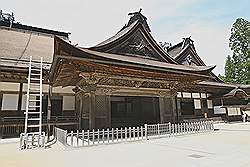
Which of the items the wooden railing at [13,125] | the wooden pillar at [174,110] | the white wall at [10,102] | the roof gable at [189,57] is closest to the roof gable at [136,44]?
the wooden pillar at [174,110]

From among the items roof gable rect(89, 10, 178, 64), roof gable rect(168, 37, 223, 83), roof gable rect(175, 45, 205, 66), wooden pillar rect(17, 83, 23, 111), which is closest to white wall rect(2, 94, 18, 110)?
wooden pillar rect(17, 83, 23, 111)

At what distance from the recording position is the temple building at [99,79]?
11297 millimetres

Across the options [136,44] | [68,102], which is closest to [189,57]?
[136,44]

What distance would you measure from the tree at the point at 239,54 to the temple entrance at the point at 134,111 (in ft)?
98.1

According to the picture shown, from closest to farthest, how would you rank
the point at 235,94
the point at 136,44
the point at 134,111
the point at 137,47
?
the point at 137,47 < the point at 136,44 < the point at 134,111 < the point at 235,94

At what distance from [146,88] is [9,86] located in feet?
29.8

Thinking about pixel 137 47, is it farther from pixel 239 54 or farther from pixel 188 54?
pixel 239 54

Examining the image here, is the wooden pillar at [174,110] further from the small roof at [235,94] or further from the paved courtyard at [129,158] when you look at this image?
the small roof at [235,94]

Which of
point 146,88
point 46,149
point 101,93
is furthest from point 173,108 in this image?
point 46,149

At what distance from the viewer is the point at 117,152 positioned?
841cm

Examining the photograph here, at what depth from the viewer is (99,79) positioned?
1210 centimetres

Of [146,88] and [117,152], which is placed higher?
[146,88]

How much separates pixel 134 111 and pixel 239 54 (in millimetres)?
35135

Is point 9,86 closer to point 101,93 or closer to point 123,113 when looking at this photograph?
point 101,93
